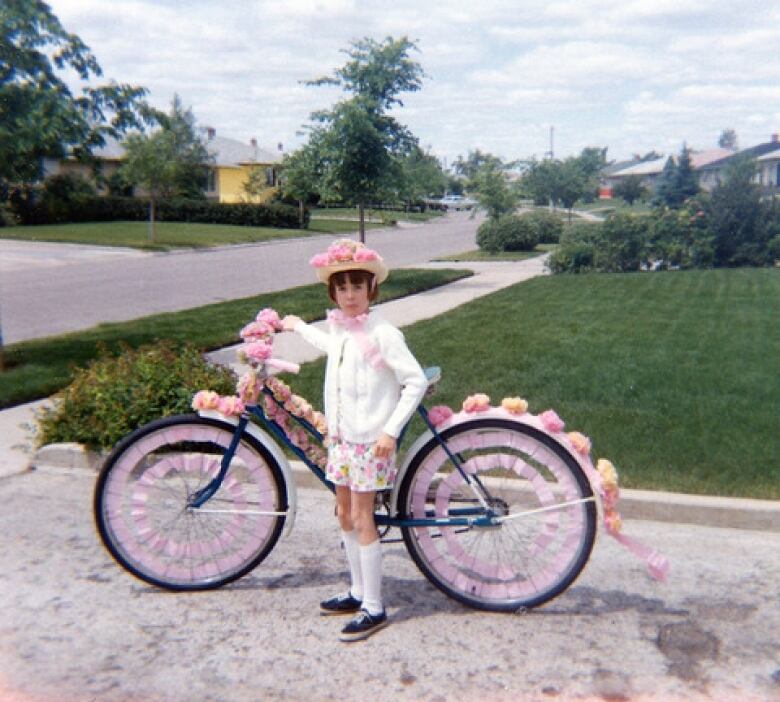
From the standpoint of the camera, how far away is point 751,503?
5.48 meters

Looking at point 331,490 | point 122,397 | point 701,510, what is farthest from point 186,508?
point 701,510

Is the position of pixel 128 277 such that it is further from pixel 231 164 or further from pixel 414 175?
pixel 231 164

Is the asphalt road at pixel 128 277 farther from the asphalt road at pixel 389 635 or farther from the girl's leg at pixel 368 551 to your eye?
the girl's leg at pixel 368 551

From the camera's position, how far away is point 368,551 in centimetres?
422

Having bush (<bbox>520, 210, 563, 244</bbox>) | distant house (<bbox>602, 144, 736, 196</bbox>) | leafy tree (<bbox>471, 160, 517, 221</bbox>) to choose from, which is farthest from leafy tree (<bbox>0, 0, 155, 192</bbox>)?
distant house (<bbox>602, 144, 736, 196</bbox>)

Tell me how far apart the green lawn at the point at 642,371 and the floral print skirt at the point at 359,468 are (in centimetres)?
229

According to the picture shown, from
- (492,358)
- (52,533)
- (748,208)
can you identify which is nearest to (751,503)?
(52,533)

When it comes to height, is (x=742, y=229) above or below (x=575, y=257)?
above

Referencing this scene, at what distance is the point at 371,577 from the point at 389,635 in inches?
10.2

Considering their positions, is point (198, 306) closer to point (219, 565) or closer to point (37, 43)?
point (37, 43)

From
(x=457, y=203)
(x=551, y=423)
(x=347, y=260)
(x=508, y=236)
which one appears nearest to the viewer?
(x=347, y=260)

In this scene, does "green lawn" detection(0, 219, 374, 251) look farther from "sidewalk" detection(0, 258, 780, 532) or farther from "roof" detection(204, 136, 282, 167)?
"sidewalk" detection(0, 258, 780, 532)

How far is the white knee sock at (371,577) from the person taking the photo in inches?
165

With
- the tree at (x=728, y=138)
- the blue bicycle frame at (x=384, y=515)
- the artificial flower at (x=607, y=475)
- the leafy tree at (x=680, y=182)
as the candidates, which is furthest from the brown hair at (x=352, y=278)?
the tree at (x=728, y=138)
